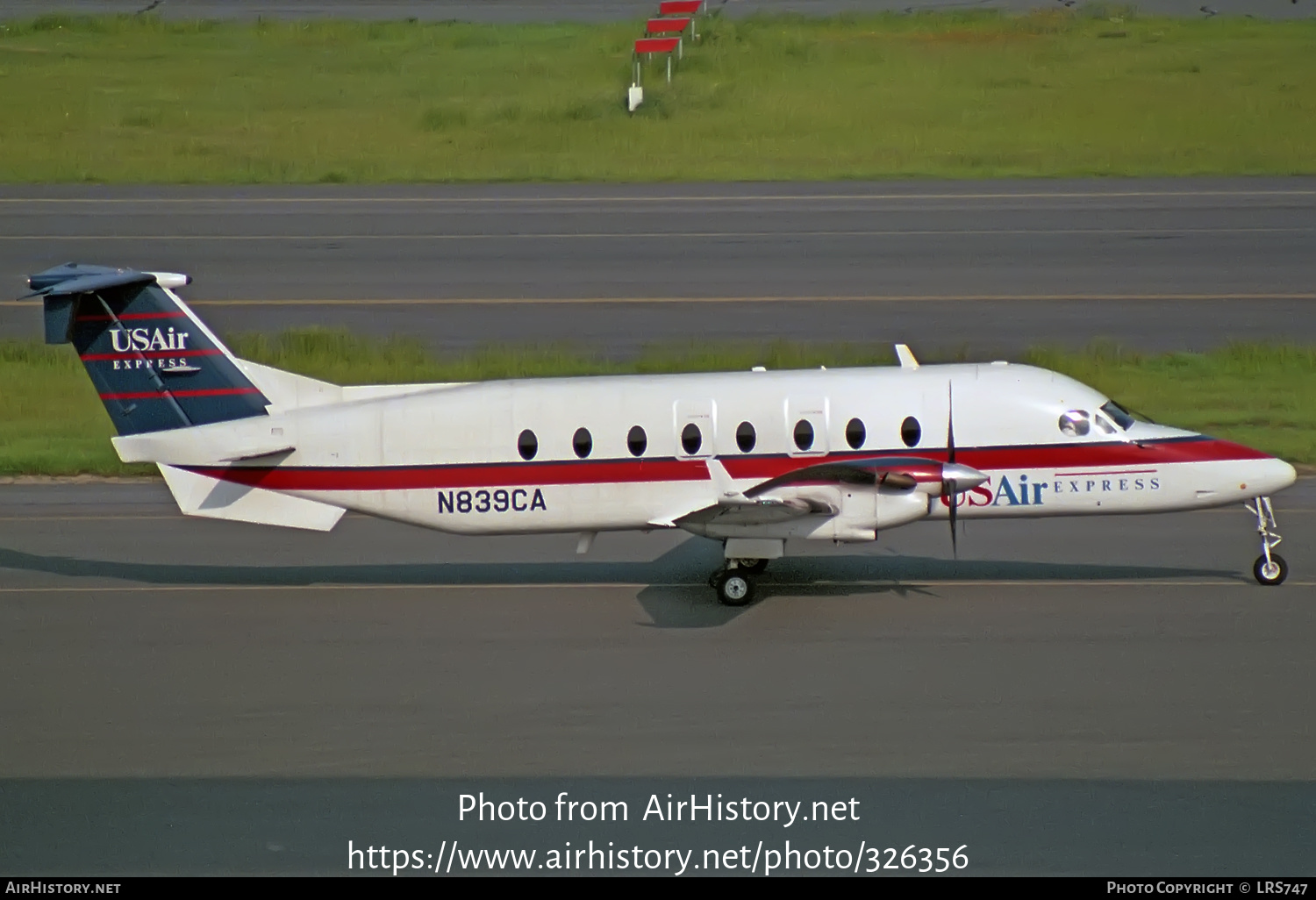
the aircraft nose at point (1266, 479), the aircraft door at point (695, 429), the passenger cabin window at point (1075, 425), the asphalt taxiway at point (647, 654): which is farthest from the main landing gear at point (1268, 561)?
the aircraft door at point (695, 429)

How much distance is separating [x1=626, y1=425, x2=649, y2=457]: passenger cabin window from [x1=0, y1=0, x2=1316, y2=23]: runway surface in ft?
195

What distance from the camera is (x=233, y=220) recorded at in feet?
152

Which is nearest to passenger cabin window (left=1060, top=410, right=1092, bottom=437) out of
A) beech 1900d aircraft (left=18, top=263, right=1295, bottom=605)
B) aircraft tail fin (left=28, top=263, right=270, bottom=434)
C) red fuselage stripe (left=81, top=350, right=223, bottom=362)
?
beech 1900d aircraft (left=18, top=263, right=1295, bottom=605)

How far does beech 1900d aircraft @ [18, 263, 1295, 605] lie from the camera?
62.1ft

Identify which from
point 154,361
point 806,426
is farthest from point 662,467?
point 154,361

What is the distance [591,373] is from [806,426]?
11647 millimetres

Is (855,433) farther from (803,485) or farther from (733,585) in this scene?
(733,585)

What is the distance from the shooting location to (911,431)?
18.8 meters

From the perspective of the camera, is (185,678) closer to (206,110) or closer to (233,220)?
(233,220)

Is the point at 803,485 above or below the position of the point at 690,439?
below

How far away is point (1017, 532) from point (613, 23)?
55367 millimetres

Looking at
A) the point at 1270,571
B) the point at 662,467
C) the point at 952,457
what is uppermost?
the point at 662,467

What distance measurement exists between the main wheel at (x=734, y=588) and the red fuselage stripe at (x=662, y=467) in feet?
3.77
